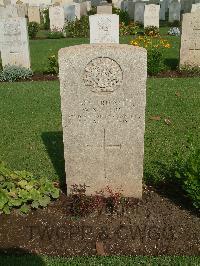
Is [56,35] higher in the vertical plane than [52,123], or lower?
higher

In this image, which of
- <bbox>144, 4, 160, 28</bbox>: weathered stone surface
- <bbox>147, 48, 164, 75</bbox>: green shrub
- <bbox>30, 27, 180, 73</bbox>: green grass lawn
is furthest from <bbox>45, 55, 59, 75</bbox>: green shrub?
<bbox>144, 4, 160, 28</bbox>: weathered stone surface

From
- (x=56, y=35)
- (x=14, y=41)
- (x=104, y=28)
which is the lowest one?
(x=56, y=35)

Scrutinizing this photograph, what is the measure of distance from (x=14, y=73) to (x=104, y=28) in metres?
3.02

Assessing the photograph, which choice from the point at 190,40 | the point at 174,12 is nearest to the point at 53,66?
the point at 190,40

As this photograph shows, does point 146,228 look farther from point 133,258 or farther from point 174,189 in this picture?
point 174,189

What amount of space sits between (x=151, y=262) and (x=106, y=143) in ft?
4.55

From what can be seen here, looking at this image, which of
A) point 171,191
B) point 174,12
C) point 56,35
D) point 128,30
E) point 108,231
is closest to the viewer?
point 108,231

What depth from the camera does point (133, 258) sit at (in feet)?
12.5

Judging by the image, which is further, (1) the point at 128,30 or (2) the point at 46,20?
(2) the point at 46,20

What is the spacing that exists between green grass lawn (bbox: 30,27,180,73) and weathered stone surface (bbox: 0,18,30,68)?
0.71 meters

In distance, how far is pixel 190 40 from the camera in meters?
11.4

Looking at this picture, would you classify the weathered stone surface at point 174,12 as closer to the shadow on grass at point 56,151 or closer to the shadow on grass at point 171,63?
the shadow on grass at point 171,63

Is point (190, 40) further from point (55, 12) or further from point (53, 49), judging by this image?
point (55, 12)

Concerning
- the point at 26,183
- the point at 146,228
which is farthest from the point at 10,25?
the point at 146,228
